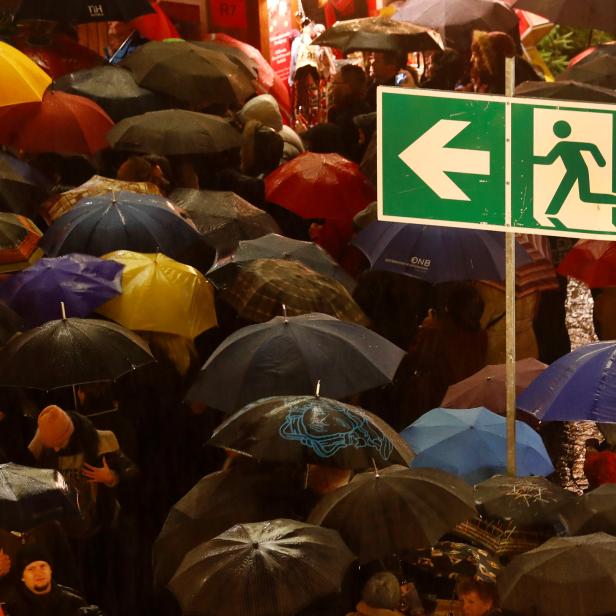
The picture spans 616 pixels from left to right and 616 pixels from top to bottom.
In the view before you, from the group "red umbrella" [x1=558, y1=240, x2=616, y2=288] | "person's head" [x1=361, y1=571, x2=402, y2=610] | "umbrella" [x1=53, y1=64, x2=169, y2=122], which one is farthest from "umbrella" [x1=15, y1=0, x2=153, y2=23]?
"person's head" [x1=361, y1=571, x2=402, y2=610]

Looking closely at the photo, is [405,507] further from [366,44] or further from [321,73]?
[321,73]

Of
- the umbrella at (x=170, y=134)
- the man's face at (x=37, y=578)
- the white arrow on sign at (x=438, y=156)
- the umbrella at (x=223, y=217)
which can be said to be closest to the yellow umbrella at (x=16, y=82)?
the umbrella at (x=170, y=134)

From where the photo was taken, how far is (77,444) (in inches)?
334

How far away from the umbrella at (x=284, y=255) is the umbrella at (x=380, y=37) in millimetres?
3224

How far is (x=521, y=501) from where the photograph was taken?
7480 mm

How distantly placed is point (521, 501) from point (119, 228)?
382 centimetres

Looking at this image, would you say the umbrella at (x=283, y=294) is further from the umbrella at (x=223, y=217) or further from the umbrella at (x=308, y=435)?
the umbrella at (x=308, y=435)

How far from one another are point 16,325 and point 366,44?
515 centimetres

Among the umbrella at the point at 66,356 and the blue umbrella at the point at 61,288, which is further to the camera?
the blue umbrella at the point at 61,288

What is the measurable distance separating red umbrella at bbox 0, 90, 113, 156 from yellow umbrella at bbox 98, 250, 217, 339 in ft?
7.83

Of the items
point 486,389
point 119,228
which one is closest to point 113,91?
point 119,228

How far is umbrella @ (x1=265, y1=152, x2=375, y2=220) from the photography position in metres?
11.9

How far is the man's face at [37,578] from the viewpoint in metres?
7.22

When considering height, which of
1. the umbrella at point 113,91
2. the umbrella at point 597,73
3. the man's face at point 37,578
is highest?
the umbrella at point 113,91
